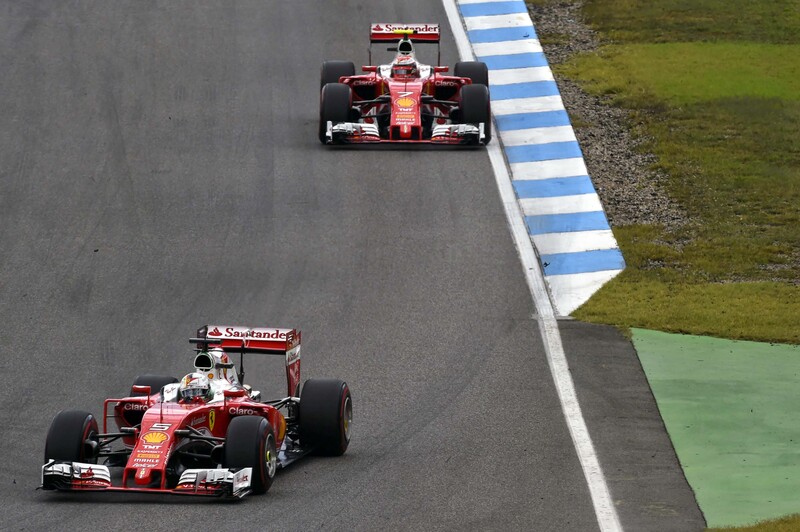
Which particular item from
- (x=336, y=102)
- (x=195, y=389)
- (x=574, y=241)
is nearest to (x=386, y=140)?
(x=336, y=102)

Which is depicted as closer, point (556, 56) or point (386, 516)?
point (386, 516)

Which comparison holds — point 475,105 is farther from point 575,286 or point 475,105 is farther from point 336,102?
point 575,286

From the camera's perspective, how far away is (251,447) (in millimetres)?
12117

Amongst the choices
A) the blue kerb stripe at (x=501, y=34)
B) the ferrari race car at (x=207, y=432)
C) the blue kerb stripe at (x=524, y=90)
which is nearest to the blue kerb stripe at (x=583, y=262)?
the blue kerb stripe at (x=524, y=90)

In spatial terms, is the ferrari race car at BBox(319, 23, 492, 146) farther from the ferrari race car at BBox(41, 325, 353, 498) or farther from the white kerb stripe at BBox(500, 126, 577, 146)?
the ferrari race car at BBox(41, 325, 353, 498)

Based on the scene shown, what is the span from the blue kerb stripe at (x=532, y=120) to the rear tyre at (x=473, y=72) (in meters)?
0.81

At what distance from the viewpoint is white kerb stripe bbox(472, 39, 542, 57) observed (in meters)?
27.5

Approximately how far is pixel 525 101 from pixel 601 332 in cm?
839

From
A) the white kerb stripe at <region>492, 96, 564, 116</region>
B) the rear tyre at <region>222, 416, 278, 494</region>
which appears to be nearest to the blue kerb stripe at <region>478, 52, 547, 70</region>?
the white kerb stripe at <region>492, 96, 564, 116</region>

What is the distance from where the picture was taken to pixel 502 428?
14.8m

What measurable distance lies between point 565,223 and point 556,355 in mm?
4516

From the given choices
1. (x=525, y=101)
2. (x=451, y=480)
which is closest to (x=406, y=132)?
(x=525, y=101)

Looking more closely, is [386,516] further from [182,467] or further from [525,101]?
[525,101]

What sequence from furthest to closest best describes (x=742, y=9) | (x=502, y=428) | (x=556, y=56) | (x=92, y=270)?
(x=742, y=9) → (x=556, y=56) → (x=92, y=270) → (x=502, y=428)
